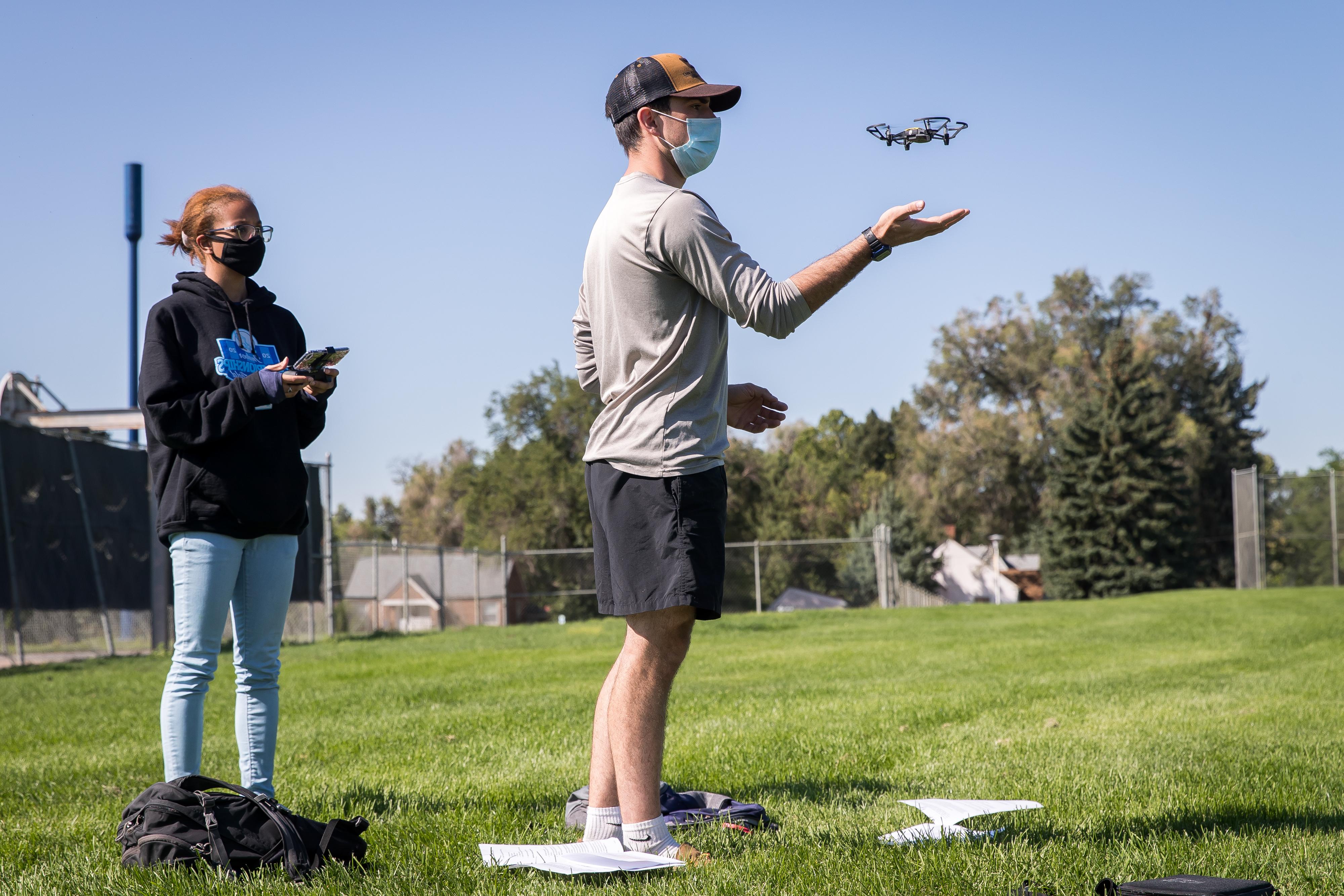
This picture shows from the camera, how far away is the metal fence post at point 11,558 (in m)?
12.6

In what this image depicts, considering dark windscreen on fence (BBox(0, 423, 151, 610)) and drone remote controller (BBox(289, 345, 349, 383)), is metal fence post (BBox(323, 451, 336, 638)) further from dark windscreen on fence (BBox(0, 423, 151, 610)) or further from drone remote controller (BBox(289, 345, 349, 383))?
drone remote controller (BBox(289, 345, 349, 383))

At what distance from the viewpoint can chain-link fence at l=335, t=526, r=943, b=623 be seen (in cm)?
2686

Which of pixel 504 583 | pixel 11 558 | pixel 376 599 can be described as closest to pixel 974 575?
pixel 504 583

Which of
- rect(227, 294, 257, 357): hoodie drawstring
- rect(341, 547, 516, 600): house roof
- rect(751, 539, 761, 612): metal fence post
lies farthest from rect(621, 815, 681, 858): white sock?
rect(341, 547, 516, 600): house roof

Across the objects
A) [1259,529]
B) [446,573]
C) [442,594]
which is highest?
[1259,529]

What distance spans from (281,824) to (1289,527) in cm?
3155

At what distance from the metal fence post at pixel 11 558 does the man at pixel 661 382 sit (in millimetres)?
12118

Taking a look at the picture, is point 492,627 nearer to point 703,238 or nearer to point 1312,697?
point 1312,697

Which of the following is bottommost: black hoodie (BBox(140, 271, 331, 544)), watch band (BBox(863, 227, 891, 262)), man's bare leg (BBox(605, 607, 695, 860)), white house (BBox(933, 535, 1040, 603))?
white house (BBox(933, 535, 1040, 603))

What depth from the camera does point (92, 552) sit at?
565 inches

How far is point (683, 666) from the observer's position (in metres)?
11.0

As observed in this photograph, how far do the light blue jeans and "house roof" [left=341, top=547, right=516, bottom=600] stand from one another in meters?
23.2

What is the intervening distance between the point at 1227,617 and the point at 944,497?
102 ft

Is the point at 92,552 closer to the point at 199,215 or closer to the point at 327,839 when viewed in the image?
the point at 199,215
